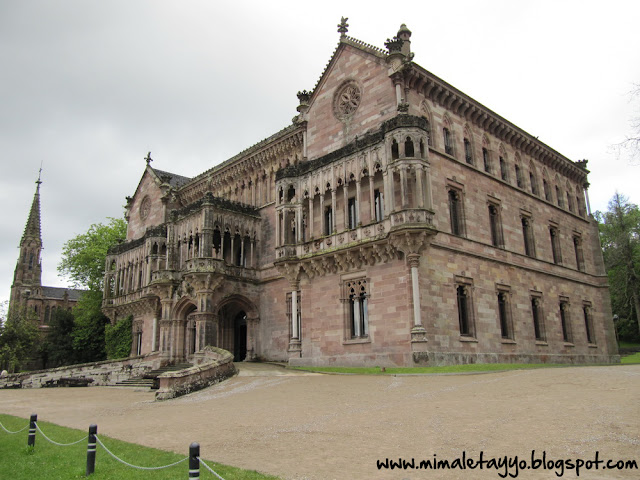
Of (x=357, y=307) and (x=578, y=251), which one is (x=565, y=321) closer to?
(x=578, y=251)

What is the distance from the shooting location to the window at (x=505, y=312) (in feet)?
101

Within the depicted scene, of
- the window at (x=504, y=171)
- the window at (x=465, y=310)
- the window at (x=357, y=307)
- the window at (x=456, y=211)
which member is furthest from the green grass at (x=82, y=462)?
the window at (x=504, y=171)

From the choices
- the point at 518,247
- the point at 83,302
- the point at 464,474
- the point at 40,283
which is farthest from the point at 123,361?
the point at 40,283

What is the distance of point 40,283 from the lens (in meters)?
100

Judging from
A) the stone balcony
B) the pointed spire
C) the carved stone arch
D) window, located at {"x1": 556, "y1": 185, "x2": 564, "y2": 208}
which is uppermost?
the pointed spire

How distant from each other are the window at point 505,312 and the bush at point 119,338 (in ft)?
103

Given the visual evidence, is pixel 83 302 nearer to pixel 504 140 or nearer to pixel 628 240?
pixel 504 140

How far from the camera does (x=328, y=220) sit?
102 ft

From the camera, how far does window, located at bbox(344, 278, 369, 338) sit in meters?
→ 27.5

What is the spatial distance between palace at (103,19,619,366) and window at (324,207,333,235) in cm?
13

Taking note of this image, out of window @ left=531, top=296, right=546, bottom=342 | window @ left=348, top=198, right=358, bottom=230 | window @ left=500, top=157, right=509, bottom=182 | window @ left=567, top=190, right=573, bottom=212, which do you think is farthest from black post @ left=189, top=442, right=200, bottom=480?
window @ left=567, top=190, right=573, bottom=212

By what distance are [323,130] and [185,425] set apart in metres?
23.1

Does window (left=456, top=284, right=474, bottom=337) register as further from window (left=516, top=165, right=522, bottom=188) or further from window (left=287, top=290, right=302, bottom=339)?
window (left=516, top=165, right=522, bottom=188)

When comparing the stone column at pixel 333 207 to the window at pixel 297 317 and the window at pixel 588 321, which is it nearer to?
the window at pixel 297 317
